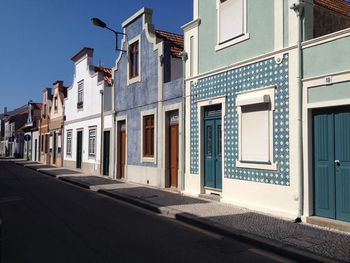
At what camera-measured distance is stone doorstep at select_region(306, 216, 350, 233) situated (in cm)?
813

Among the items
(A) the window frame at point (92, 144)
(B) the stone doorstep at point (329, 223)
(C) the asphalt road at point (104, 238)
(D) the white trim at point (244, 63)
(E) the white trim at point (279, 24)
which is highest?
(E) the white trim at point (279, 24)

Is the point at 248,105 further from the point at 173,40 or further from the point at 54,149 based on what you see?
the point at 54,149

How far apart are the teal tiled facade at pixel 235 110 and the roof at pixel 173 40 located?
3.58 metres

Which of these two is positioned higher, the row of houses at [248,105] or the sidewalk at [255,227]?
the row of houses at [248,105]

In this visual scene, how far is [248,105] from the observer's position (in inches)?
434

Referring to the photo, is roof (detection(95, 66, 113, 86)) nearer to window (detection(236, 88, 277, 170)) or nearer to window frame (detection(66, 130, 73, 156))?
window frame (detection(66, 130, 73, 156))

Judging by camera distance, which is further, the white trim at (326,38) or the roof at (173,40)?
the roof at (173,40)

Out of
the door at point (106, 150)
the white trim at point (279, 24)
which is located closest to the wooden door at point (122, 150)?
the door at point (106, 150)

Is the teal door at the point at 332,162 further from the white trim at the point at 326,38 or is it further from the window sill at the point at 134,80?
the window sill at the point at 134,80

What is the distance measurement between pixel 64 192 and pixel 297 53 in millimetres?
10505

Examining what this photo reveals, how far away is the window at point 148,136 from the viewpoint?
17.3 meters

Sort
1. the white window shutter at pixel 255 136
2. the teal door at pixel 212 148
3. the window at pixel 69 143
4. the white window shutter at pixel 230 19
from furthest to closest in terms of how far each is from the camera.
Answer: the window at pixel 69 143, the teal door at pixel 212 148, the white window shutter at pixel 230 19, the white window shutter at pixel 255 136

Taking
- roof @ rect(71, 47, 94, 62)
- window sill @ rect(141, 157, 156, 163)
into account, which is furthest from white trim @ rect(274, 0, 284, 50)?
roof @ rect(71, 47, 94, 62)

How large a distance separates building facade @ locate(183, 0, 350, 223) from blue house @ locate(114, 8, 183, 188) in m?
1.51
